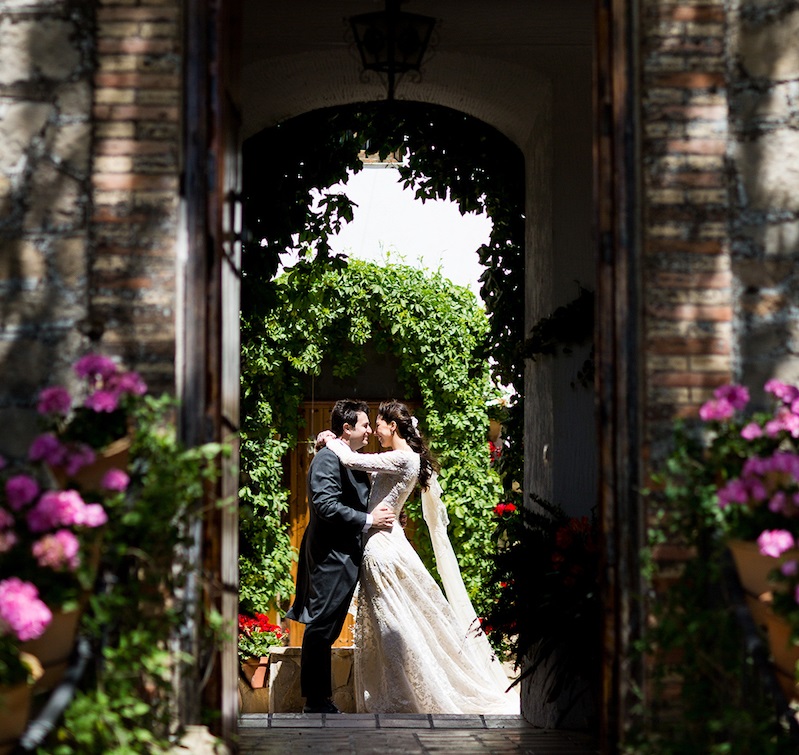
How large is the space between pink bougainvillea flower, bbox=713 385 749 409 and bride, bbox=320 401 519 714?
4.02 meters

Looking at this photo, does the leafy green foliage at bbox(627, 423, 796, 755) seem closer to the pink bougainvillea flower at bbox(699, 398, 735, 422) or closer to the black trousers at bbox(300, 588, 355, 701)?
the pink bougainvillea flower at bbox(699, 398, 735, 422)

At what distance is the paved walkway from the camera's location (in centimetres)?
544

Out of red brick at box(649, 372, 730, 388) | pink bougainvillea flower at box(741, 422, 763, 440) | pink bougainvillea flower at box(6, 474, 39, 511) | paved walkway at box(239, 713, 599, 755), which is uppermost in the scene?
red brick at box(649, 372, 730, 388)

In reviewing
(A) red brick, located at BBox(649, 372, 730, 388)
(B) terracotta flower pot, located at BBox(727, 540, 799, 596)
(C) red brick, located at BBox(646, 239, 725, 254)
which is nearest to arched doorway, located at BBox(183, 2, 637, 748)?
(C) red brick, located at BBox(646, 239, 725, 254)

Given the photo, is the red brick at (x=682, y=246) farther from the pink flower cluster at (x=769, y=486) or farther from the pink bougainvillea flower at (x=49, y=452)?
the pink bougainvillea flower at (x=49, y=452)

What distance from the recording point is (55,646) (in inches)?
128

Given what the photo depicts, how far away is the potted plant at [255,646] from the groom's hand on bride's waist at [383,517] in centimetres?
163

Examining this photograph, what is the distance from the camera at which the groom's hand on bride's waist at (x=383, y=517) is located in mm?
7719

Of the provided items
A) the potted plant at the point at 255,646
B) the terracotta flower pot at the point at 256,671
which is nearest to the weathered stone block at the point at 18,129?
the potted plant at the point at 255,646

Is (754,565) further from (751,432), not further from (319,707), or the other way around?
(319,707)

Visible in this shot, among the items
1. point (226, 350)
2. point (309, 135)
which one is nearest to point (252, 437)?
point (309, 135)

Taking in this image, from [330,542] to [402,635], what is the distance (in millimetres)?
791

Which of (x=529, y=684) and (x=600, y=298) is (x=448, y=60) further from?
(x=529, y=684)

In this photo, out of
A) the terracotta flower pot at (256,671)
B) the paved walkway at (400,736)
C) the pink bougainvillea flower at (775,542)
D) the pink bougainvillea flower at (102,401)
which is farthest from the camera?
the terracotta flower pot at (256,671)
